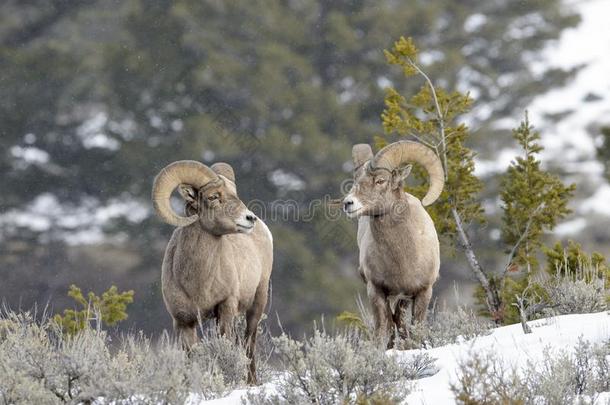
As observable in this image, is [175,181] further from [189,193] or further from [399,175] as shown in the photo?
[399,175]

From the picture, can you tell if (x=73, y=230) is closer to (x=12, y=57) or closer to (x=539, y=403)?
(x=12, y=57)

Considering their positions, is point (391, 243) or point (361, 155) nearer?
point (391, 243)

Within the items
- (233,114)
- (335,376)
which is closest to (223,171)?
(335,376)

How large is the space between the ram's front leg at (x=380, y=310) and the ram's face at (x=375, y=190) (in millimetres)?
743

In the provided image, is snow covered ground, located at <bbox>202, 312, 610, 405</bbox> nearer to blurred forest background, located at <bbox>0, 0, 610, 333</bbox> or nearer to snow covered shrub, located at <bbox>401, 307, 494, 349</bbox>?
snow covered shrub, located at <bbox>401, 307, 494, 349</bbox>

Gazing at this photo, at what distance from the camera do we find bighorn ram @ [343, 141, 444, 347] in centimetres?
848

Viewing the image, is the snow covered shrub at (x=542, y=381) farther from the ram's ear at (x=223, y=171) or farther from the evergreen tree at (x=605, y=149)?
the evergreen tree at (x=605, y=149)

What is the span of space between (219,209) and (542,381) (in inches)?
156

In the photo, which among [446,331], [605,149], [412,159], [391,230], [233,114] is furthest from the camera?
[233,114]

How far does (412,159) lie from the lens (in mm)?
8930

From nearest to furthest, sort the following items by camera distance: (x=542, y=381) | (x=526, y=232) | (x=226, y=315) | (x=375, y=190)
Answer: (x=542, y=381)
(x=226, y=315)
(x=375, y=190)
(x=526, y=232)

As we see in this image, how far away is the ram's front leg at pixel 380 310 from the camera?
8383 millimetres

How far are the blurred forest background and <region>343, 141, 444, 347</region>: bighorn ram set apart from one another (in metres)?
12.2

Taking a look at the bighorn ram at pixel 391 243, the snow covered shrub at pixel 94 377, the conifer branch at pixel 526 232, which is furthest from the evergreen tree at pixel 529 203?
the snow covered shrub at pixel 94 377
